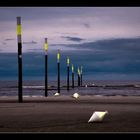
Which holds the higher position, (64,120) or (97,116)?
(97,116)

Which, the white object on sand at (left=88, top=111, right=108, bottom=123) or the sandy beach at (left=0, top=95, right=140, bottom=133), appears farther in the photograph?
the white object on sand at (left=88, top=111, right=108, bottom=123)

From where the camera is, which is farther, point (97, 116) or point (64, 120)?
point (64, 120)

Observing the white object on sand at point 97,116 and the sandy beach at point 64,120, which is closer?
the sandy beach at point 64,120
